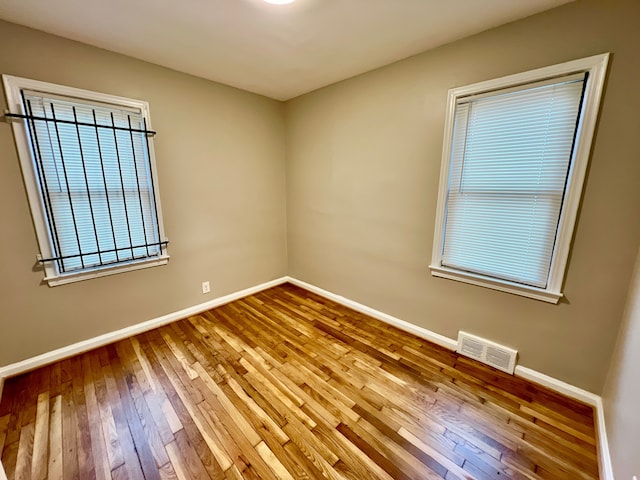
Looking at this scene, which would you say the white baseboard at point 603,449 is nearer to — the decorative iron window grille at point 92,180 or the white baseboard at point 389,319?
the white baseboard at point 389,319

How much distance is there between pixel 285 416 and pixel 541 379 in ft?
6.00

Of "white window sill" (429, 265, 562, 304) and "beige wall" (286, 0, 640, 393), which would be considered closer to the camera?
"beige wall" (286, 0, 640, 393)

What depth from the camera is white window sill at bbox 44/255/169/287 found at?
2.06m

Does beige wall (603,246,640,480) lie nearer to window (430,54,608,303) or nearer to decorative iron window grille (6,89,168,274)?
window (430,54,608,303)

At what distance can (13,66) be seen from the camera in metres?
1.75

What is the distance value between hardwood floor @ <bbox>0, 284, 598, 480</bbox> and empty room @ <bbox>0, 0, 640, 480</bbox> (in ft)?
0.04

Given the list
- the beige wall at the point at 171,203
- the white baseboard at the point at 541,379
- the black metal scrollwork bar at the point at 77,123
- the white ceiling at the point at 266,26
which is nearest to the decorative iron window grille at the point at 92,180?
the black metal scrollwork bar at the point at 77,123

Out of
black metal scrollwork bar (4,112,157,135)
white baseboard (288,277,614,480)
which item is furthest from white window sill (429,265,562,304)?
black metal scrollwork bar (4,112,157,135)

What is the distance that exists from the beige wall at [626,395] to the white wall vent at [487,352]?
491 mm

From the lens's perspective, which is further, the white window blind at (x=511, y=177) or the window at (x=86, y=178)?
the window at (x=86, y=178)

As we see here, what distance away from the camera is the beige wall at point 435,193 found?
148 cm

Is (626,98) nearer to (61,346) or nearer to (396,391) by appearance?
(396,391)

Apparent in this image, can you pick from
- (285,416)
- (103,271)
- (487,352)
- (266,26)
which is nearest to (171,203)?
(103,271)

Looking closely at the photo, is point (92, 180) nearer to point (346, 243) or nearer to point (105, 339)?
point (105, 339)
